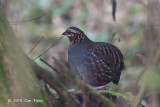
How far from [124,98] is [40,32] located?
23.3 feet

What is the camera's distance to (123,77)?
25.2 feet

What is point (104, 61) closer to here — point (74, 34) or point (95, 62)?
point (95, 62)

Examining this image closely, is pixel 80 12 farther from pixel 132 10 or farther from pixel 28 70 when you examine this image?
pixel 28 70

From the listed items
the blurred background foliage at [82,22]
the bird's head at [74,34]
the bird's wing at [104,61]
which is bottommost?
the bird's wing at [104,61]

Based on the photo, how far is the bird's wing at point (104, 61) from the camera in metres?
4.60

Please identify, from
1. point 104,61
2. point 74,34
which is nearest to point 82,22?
point 74,34

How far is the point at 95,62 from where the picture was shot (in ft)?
15.1

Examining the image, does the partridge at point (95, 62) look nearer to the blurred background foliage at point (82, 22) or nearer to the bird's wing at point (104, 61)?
the bird's wing at point (104, 61)

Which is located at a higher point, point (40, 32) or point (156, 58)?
point (40, 32)

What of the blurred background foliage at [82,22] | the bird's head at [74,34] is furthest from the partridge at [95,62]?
the blurred background foliage at [82,22]

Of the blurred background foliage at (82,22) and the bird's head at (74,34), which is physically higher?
the blurred background foliage at (82,22)

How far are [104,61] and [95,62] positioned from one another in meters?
0.13

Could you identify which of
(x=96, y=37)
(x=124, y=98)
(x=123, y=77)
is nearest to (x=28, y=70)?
(x=124, y=98)

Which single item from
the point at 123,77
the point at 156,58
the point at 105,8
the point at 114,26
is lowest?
the point at 123,77
